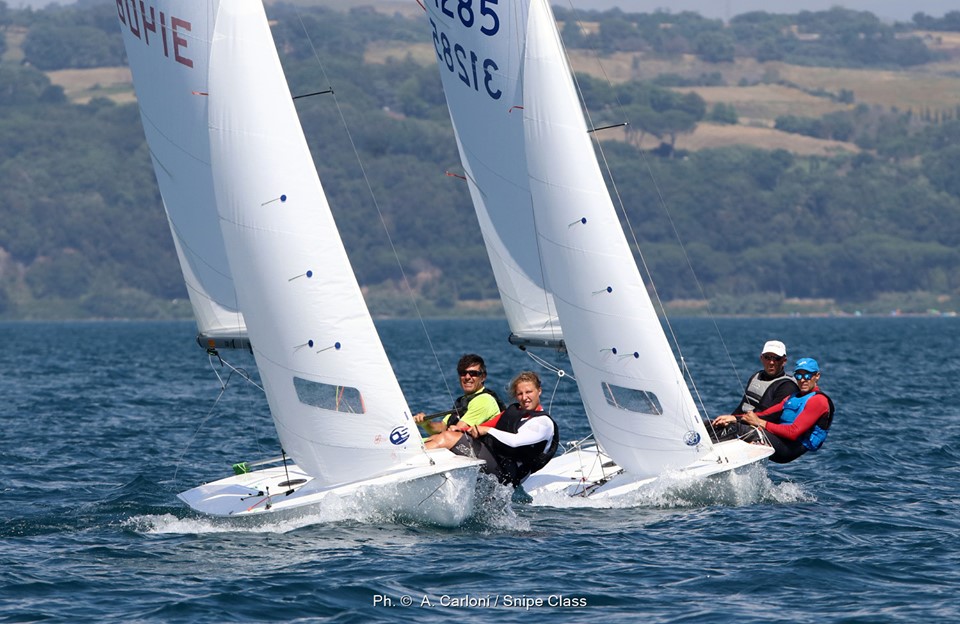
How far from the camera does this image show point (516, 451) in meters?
12.7

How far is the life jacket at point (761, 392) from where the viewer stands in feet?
48.4

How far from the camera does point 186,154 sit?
13.2 m

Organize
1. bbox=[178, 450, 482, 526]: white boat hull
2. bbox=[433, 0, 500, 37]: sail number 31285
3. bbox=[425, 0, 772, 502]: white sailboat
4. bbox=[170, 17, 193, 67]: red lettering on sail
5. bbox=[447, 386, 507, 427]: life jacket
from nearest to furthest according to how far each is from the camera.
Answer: bbox=[178, 450, 482, 526]: white boat hull → bbox=[170, 17, 193, 67]: red lettering on sail → bbox=[447, 386, 507, 427]: life jacket → bbox=[425, 0, 772, 502]: white sailboat → bbox=[433, 0, 500, 37]: sail number 31285

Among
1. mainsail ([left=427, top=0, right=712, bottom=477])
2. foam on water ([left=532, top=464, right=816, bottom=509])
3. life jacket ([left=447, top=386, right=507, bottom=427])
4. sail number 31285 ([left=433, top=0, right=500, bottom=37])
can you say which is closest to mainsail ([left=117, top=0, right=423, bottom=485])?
life jacket ([left=447, top=386, right=507, bottom=427])

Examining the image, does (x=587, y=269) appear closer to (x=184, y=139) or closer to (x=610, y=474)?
(x=610, y=474)

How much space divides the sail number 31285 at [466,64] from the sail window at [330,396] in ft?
12.7

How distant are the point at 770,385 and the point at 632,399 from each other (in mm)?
1552

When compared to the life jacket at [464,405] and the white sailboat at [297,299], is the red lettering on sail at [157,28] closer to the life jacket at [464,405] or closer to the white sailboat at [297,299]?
the white sailboat at [297,299]

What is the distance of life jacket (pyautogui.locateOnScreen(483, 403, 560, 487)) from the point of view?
1267cm

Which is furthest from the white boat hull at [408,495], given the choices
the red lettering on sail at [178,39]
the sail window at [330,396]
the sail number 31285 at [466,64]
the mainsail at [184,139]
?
the sail number 31285 at [466,64]

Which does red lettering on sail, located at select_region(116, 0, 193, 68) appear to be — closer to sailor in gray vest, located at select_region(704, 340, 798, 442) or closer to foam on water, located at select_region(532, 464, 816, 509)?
foam on water, located at select_region(532, 464, 816, 509)

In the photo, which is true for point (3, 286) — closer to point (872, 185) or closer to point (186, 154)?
point (872, 185)

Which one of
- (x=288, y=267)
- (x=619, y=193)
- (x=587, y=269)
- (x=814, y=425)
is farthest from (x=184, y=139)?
(x=619, y=193)

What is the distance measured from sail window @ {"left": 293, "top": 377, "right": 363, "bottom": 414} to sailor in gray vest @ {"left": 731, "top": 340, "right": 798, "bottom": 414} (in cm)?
413
